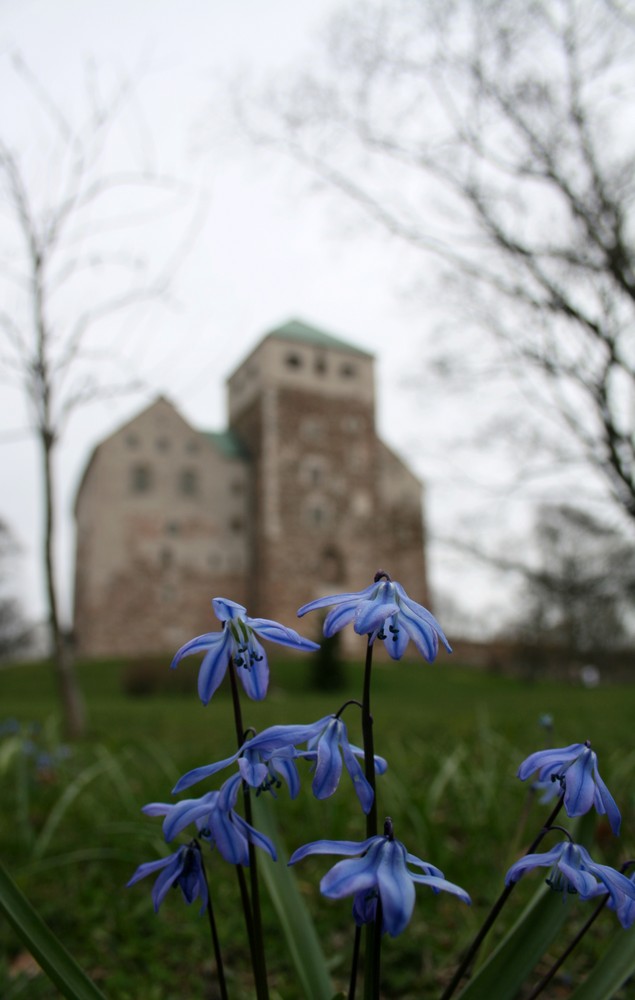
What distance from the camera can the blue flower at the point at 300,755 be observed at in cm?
93

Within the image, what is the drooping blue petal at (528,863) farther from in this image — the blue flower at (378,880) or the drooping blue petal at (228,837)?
the drooping blue petal at (228,837)

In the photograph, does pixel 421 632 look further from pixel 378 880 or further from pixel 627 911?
pixel 627 911

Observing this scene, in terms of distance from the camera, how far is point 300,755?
0.98m

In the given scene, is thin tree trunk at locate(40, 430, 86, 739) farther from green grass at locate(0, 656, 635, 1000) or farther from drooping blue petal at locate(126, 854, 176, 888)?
drooping blue petal at locate(126, 854, 176, 888)

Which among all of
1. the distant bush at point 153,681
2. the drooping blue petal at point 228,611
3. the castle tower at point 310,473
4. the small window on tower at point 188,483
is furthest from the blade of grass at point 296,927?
the small window on tower at point 188,483

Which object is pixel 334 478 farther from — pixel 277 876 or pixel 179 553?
pixel 277 876

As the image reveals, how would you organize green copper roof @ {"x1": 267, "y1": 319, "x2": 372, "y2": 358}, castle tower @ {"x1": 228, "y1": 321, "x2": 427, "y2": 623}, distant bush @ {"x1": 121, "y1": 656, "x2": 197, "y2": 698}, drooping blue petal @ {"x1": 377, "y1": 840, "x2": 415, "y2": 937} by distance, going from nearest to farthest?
drooping blue petal @ {"x1": 377, "y1": 840, "x2": 415, "y2": 937}
distant bush @ {"x1": 121, "y1": 656, "x2": 197, "y2": 698}
castle tower @ {"x1": 228, "y1": 321, "x2": 427, "y2": 623}
green copper roof @ {"x1": 267, "y1": 319, "x2": 372, "y2": 358}

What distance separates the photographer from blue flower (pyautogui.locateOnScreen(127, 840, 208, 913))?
3.31ft

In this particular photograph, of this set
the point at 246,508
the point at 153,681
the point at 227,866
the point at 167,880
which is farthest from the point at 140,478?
the point at 167,880

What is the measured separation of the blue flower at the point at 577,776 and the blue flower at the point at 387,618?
0.69 ft

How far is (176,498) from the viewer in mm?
29984

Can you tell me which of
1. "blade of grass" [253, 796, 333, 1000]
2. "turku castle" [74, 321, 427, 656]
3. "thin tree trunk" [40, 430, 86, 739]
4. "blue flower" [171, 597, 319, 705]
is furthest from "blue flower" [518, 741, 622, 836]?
"turku castle" [74, 321, 427, 656]

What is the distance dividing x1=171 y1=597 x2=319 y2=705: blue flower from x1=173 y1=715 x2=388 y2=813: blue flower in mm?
72

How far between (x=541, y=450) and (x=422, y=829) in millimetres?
6269
